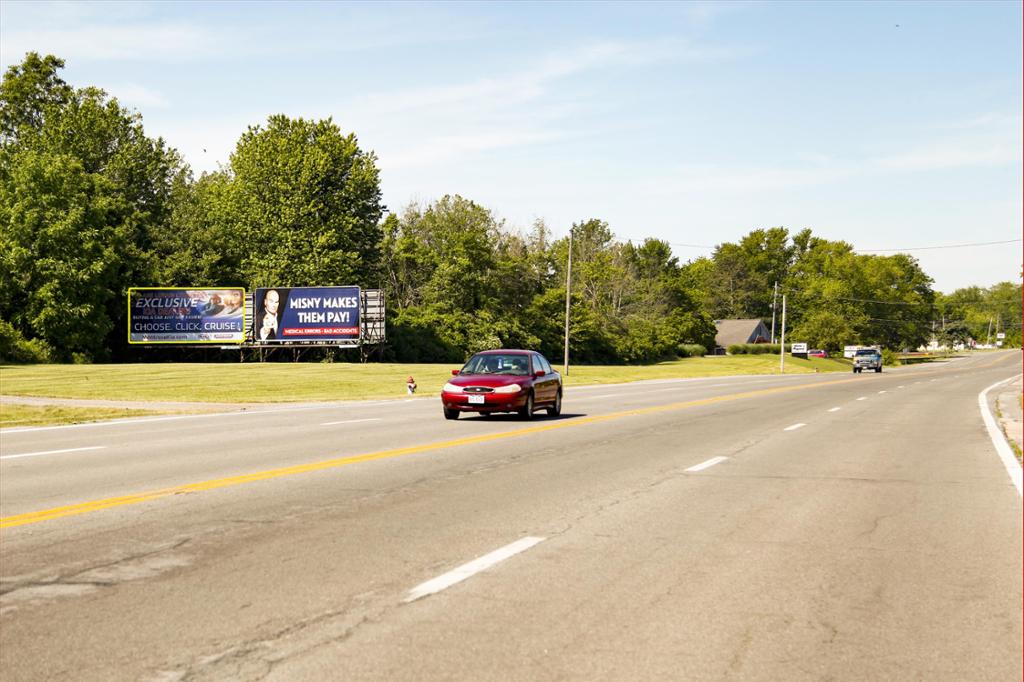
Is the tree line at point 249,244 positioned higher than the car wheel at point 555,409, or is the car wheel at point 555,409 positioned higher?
the tree line at point 249,244

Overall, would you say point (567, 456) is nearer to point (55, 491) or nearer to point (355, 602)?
point (55, 491)

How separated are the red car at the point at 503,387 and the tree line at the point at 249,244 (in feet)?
123

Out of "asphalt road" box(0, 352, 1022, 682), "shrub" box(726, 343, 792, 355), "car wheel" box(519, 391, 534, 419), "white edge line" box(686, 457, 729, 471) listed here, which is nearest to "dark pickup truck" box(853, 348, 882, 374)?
"shrub" box(726, 343, 792, 355)

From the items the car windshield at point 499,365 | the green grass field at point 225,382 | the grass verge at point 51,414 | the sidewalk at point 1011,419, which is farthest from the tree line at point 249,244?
the sidewalk at point 1011,419

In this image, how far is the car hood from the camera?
2241 centimetres

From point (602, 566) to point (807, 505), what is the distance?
4122mm

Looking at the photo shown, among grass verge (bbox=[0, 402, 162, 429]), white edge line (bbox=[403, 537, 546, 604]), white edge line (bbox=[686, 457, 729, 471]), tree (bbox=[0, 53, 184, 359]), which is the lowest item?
white edge line (bbox=[686, 457, 729, 471])

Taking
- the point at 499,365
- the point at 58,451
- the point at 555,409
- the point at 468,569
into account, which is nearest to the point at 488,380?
the point at 499,365

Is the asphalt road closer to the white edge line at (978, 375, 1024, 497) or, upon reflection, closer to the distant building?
the white edge line at (978, 375, 1024, 497)

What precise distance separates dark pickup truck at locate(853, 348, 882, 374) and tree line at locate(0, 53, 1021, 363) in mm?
25391

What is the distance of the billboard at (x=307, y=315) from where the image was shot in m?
62.9

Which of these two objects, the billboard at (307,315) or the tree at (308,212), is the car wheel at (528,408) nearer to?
the billboard at (307,315)

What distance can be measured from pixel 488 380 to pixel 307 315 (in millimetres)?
42349

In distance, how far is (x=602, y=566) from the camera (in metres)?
7.45
